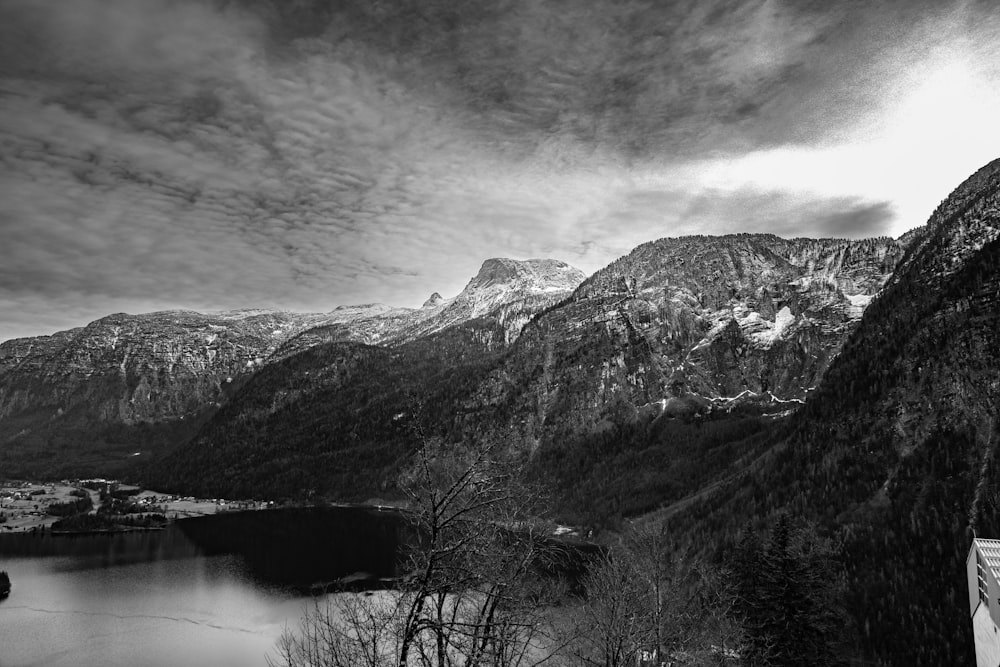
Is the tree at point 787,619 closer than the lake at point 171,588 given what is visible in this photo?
Yes

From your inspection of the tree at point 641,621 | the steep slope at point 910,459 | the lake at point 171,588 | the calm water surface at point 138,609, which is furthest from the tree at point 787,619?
the steep slope at point 910,459

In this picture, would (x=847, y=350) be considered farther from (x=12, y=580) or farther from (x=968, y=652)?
(x=12, y=580)

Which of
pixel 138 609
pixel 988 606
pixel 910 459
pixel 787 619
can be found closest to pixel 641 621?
pixel 787 619

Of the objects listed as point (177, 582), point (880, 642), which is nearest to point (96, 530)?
point (177, 582)

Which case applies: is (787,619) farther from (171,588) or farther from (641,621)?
(171,588)

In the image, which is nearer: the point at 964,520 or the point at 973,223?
the point at 964,520

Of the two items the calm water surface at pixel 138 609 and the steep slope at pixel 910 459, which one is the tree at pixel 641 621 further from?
the steep slope at pixel 910 459

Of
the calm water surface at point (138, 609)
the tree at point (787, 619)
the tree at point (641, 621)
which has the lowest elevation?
the calm water surface at point (138, 609)
